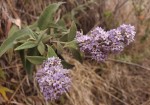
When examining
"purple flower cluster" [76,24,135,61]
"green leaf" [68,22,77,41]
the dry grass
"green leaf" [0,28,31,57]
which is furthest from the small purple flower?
the dry grass

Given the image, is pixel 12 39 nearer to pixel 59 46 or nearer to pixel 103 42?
pixel 59 46

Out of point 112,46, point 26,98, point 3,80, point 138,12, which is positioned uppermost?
point 138,12

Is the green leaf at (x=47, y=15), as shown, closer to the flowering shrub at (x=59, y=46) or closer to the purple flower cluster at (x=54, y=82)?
the flowering shrub at (x=59, y=46)

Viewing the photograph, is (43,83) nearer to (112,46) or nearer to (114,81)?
(112,46)

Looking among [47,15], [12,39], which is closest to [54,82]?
[12,39]

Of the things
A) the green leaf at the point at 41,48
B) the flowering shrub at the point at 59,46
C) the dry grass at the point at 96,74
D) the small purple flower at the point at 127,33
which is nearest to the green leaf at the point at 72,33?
the flowering shrub at the point at 59,46

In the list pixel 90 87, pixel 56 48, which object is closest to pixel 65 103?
pixel 90 87

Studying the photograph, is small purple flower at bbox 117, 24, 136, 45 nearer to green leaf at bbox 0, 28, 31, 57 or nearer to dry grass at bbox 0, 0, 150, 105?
green leaf at bbox 0, 28, 31, 57
